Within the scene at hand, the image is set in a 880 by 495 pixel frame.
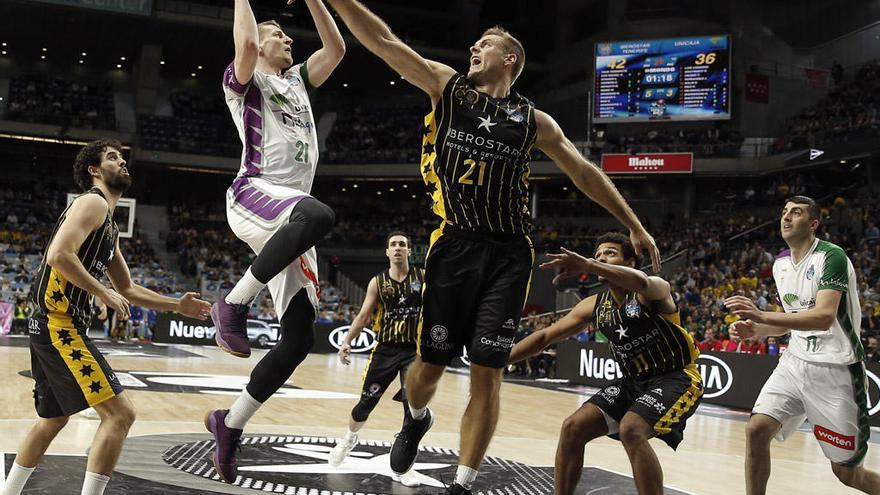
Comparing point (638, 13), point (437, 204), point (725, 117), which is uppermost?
point (638, 13)

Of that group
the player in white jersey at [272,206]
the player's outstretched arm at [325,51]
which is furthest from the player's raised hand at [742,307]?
the player's outstretched arm at [325,51]

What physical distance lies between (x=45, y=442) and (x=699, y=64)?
2777 cm

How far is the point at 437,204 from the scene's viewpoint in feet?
15.9

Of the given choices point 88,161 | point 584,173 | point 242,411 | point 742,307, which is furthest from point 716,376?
point 88,161

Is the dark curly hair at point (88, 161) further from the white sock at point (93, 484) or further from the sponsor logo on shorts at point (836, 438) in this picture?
the sponsor logo on shorts at point (836, 438)

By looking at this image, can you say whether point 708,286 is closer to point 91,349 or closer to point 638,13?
point 638,13

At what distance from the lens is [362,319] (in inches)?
328

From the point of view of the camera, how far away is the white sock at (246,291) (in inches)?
173

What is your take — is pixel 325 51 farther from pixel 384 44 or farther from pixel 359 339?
pixel 359 339

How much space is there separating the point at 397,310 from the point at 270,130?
12.7 feet

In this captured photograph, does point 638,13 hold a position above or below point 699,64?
above

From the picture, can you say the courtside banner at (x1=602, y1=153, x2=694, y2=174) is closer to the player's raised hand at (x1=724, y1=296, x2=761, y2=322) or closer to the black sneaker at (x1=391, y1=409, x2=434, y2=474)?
the black sneaker at (x1=391, y1=409, x2=434, y2=474)

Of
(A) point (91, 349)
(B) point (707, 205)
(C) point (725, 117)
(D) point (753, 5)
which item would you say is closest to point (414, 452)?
(A) point (91, 349)

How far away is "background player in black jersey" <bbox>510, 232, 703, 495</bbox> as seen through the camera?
5473 mm
